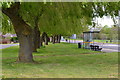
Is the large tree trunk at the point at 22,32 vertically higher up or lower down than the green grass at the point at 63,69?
higher up

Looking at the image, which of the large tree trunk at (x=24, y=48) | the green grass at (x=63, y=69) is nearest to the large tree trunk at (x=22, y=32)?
the large tree trunk at (x=24, y=48)

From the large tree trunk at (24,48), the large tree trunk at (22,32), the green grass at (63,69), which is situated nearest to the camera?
the green grass at (63,69)

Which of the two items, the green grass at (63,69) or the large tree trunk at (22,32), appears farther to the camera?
the large tree trunk at (22,32)

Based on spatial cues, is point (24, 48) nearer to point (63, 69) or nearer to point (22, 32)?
point (22, 32)

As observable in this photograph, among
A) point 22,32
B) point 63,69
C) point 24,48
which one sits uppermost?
point 22,32

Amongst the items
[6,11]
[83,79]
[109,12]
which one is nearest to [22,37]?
[6,11]

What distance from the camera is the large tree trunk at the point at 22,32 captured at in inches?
506

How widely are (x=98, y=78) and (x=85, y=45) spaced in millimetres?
24875

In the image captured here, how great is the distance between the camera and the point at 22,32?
13.1m

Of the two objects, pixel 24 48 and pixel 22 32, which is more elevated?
pixel 22 32

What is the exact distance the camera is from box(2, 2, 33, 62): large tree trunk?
12.9 metres

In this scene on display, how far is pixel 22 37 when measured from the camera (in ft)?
43.7

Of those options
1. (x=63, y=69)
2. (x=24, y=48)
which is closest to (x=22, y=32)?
(x=24, y=48)

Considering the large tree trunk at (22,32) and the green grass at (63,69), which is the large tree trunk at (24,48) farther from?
the green grass at (63,69)
